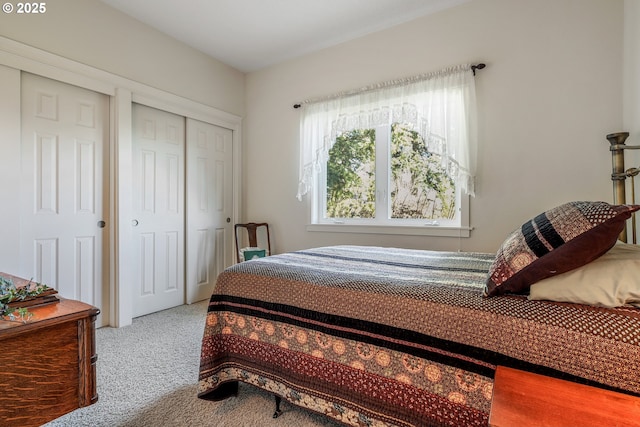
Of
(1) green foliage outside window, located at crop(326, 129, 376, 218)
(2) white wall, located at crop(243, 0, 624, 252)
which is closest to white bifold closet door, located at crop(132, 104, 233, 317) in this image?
(1) green foliage outside window, located at crop(326, 129, 376, 218)

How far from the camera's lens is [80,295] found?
2.58m

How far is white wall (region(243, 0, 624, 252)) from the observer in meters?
2.12

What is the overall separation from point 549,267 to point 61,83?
10.8 feet

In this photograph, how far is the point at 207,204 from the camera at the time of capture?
3592 millimetres

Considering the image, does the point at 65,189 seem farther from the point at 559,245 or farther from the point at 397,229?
the point at 559,245

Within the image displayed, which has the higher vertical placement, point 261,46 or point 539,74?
point 261,46

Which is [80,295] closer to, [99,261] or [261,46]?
[99,261]

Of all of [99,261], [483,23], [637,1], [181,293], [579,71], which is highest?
[483,23]

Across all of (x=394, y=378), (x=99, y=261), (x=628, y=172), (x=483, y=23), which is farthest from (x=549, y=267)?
(x=99, y=261)

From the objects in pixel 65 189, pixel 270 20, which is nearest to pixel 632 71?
pixel 270 20

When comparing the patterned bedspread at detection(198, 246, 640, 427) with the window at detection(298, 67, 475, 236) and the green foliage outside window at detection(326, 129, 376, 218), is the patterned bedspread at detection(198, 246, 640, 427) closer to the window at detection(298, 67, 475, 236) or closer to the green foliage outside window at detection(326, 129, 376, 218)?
the window at detection(298, 67, 475, 236)

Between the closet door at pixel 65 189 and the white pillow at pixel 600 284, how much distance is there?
306cm

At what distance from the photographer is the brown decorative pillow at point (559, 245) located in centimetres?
92

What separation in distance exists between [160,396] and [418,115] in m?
2.71
